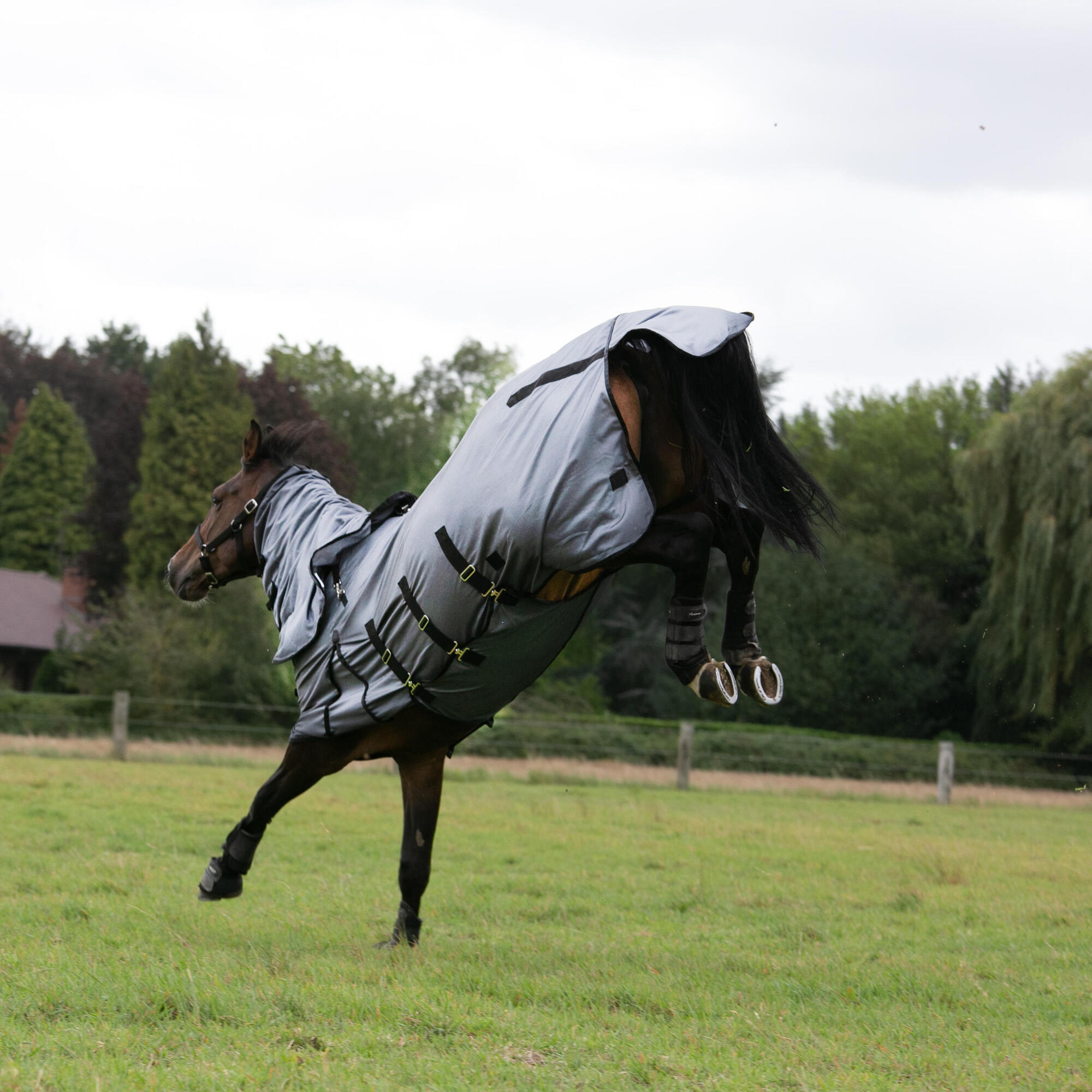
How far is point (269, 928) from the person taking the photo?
632 centimetres

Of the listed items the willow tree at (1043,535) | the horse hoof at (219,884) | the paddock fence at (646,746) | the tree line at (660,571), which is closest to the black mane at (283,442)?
the horse hoof at (219,884)

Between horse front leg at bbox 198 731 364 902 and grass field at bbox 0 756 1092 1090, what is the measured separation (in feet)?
0.91

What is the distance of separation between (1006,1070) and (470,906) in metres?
3.93

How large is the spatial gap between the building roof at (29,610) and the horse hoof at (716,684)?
36.0 meters

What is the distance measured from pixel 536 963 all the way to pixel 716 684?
1.95 meters

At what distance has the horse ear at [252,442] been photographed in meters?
6.34

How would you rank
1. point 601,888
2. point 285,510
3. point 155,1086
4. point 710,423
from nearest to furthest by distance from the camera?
point 155,1086 → point 710,423 → point 285,510 → point 601,888

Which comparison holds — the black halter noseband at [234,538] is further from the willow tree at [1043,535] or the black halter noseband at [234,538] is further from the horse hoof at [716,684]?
the willow tree at [1043,535]

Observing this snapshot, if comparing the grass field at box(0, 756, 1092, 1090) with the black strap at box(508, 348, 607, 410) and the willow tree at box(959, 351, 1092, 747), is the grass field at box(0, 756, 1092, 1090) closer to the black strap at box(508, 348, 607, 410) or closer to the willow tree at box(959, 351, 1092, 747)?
the black strap at box(508, 348, 607, 410)

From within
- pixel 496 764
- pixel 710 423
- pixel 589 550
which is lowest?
pixel 496 764

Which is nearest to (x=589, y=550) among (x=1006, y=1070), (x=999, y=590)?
(x=1006, y=1070)

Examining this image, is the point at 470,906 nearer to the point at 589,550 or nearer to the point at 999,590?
the point at 589,550

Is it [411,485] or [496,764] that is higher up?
[411,485]

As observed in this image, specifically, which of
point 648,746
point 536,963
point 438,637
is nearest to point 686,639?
point 438,637
